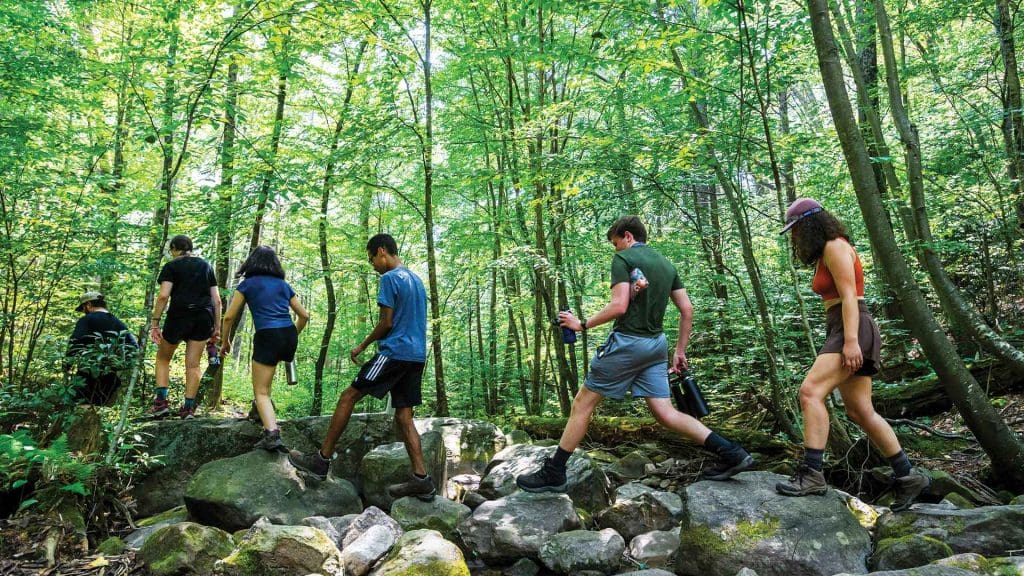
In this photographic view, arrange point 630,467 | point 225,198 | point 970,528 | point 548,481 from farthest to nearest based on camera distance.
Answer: point 225,198
point 630,467
point 548,481
point 970,528

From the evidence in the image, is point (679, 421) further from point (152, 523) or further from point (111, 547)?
point (152, 523)

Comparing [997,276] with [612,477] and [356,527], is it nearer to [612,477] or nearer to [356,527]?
[612,477]

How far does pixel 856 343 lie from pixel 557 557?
2611mm

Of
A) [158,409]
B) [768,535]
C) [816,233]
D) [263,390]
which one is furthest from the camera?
[158,409]

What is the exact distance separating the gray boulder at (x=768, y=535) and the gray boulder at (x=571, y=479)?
55.9 inches

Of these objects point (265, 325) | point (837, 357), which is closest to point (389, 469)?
point (265, 325)

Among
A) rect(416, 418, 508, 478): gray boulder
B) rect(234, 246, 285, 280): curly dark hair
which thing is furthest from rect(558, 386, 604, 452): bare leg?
rect(234, 246, 285, 280): curly dark hair

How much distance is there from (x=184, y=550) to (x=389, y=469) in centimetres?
198

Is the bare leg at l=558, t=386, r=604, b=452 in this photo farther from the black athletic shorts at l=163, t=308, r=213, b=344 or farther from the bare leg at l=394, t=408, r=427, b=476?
the black athletic shorts at l=163, t=308, r=213, b=344

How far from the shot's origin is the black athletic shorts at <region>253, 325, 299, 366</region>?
535 centimetres

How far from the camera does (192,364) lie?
645cm

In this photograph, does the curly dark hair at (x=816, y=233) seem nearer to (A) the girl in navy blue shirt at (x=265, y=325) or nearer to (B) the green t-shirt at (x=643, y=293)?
(B) the green t-shirt at (x=643, y=293)

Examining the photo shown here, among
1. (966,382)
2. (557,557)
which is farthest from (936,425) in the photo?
(557,557)

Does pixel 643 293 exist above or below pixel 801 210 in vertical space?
below
